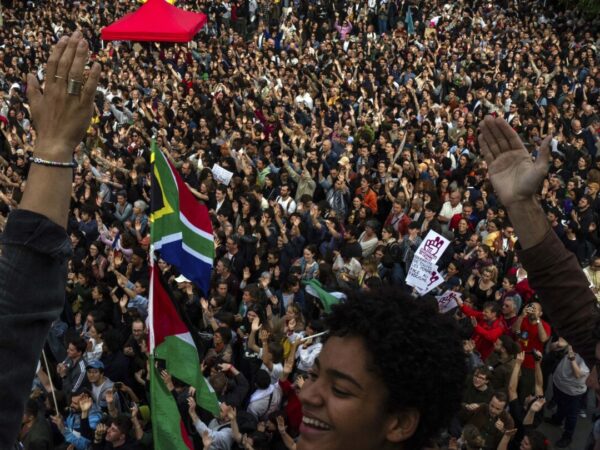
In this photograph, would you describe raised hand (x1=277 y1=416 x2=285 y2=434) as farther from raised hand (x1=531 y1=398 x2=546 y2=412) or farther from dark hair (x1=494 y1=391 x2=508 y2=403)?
raised hand (x1=531 y1=398 x2=546 y2=412)

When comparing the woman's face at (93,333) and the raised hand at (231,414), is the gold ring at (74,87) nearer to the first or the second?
the raised hand at (231,414)

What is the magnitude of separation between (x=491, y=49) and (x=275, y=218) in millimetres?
11697

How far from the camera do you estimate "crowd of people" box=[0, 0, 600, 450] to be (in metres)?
6.46

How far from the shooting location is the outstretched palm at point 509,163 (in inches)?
90.9

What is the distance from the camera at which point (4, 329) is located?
1358 millimetres

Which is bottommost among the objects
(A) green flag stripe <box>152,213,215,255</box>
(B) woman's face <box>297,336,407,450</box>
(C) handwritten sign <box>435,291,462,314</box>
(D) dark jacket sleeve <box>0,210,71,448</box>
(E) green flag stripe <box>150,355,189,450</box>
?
(E) green flag stripe <box>150,355,189,450</box>

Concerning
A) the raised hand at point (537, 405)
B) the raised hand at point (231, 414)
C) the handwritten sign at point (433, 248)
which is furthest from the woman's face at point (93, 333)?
the raised hand at point (537, 405)

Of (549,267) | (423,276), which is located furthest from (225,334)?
(549,267)

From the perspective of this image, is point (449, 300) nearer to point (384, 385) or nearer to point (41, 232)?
point (384, 385)

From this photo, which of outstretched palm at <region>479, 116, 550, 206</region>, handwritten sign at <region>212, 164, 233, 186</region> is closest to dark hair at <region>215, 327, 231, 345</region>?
handwritten sign at <region>212, 164, 233, 186</region>

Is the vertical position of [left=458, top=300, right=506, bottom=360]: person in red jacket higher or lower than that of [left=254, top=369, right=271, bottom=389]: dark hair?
higher

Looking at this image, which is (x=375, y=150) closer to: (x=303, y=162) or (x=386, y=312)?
(x=303, y=162)

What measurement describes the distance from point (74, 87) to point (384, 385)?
944 mm

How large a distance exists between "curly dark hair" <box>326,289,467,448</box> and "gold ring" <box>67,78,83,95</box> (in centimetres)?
84
